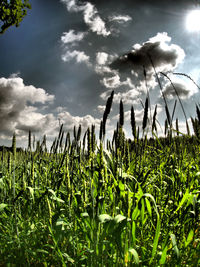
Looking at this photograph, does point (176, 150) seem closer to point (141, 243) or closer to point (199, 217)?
point (199, 217)

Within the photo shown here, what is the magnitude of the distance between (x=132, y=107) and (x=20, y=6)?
579 inches

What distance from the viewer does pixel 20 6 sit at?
509 inches

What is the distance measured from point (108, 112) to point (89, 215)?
0.79m

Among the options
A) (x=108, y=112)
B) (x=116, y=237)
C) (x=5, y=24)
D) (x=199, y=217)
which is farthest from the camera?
(x=5, y=24)

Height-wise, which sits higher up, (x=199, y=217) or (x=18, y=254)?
(x=199, y=217)

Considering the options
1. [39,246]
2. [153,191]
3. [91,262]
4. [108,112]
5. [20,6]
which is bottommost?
[39,246]

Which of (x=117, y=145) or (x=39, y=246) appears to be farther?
(x=39, y=246)

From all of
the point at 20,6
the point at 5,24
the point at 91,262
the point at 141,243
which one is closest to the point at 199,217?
the point at 141,243

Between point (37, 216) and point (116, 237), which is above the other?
point (116, 237)

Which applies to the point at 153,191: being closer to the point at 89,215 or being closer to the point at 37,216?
the point at 89,215

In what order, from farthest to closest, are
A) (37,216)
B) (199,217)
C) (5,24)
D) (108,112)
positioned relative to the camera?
1. (5,24)
2. (37,216)
3. (199,217)
4. (108,112)

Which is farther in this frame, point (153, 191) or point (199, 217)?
point (153, 191)

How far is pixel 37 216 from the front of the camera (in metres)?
2.18

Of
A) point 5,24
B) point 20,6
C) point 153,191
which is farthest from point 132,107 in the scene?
point 20,6
